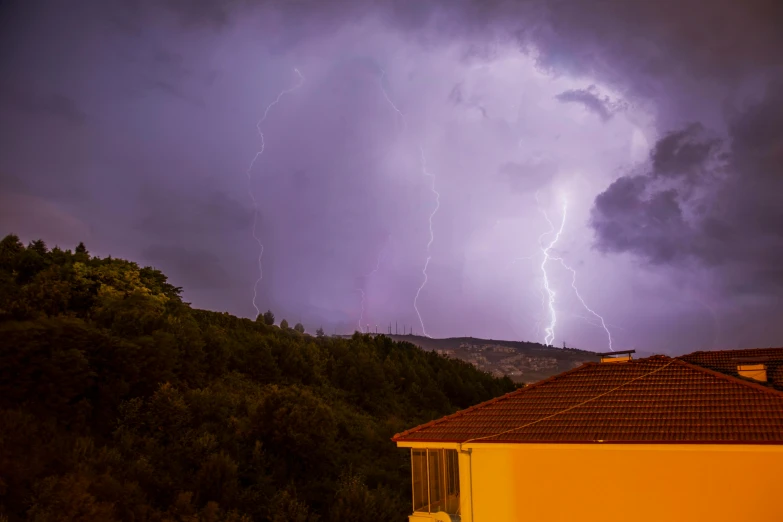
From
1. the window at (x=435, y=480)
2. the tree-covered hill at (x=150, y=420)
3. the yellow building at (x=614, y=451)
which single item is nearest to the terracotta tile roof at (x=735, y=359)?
the yellow building at (x=614, y=451)

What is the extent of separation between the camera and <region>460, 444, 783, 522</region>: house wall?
8375 millimetres

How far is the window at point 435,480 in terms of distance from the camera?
10.7 m

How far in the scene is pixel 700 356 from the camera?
43.1ft

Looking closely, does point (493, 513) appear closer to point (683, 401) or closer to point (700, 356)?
point (683, 401)

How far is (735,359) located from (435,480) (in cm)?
700

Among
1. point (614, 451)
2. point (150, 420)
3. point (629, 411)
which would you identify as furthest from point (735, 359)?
point (150, 420)

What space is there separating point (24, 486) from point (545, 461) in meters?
11.3

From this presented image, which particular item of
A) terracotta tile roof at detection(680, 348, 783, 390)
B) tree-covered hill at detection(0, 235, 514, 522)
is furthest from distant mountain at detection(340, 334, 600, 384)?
terracotta tile roof at detection(680, 348, 783, 390)

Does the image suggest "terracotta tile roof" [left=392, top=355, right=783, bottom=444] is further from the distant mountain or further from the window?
the distant mountain

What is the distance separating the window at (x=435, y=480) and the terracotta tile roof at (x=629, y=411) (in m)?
0.43

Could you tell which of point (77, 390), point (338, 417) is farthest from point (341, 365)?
point (77, 390)

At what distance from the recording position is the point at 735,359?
12.3m

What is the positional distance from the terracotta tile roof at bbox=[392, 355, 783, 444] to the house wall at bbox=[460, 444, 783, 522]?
0.20m

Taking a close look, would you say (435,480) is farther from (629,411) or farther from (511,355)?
(511,355)
